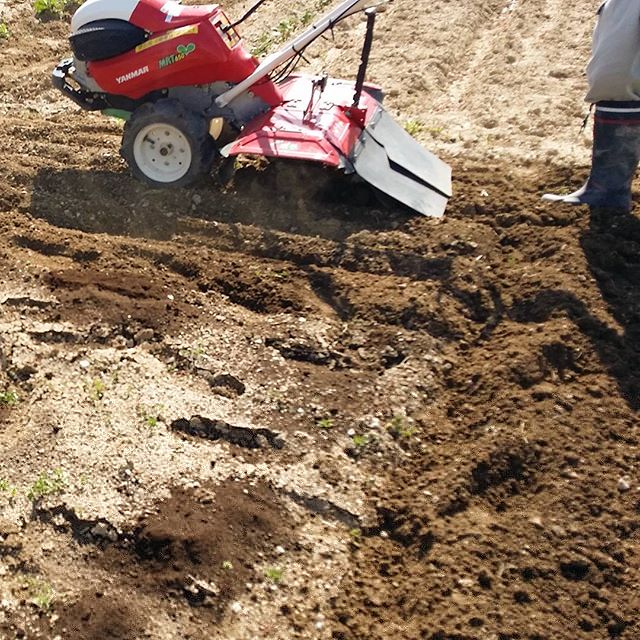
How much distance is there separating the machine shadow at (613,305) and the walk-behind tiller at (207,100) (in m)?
1.05

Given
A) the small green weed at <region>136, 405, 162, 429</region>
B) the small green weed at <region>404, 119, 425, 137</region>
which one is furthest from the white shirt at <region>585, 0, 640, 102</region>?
the small green weed at <region>136, 405, 162, 429</region>

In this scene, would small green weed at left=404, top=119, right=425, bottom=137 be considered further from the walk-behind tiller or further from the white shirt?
the white shirt

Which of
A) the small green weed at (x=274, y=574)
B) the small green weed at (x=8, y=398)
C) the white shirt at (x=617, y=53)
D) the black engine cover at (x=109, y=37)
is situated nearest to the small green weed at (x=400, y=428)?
the small green weed at (x=274, y=574)

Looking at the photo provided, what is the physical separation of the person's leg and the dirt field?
0.19 m

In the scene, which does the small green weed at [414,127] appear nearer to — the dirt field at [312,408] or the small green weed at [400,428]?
the dirt field at [312,408]

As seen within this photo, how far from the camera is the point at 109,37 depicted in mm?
5664

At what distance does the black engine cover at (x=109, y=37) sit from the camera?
5656mm

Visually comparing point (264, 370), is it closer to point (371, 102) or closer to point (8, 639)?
point (8, 639)

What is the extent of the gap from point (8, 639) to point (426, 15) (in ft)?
23.6

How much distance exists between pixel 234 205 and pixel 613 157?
2.37 meters

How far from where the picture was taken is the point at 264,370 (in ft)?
14.5

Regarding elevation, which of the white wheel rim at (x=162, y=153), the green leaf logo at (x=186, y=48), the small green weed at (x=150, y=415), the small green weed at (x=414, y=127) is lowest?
the small green weed at (x=150, y=415)

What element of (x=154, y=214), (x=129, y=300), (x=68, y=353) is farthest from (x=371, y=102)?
(x=68, y=353)

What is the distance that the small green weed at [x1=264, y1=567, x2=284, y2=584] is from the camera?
3445 millimetres
